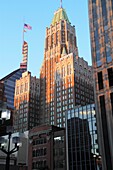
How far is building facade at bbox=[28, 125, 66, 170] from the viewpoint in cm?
7881

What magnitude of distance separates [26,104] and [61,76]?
100ft

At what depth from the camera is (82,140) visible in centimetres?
7475

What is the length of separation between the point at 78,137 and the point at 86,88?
82.7m

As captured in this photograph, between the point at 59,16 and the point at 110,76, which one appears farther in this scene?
the point at 59,16

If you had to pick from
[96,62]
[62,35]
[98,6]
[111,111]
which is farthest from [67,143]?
[62,35]

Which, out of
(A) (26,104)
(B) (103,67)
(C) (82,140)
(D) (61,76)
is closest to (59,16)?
(D) (61,76)

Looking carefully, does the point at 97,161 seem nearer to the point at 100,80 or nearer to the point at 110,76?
the point at 100,80

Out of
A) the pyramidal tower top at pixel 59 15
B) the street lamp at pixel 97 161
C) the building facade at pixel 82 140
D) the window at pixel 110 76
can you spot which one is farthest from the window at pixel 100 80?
the pyramidal tower top at pixel 59 15

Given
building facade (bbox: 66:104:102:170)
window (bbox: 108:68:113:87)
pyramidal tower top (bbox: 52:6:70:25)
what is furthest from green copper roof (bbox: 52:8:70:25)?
Answer: window (bbox: 108:68:113:87)

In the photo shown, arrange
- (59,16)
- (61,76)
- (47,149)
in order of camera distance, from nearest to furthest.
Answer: (47,149), (61,76), (59,16)

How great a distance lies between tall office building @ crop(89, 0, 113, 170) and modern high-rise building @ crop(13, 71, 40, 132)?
3720 inches

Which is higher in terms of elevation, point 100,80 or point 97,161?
point 100,80

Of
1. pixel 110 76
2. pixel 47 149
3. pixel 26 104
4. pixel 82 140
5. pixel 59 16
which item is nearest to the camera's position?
pixel 110 76

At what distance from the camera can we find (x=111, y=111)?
224ft
